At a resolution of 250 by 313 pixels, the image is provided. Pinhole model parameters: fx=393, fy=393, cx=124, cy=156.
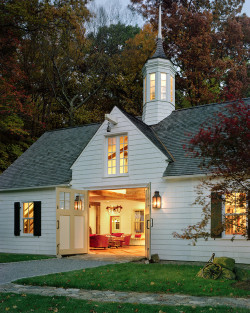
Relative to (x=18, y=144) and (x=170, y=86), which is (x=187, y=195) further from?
(x=18, y=144)

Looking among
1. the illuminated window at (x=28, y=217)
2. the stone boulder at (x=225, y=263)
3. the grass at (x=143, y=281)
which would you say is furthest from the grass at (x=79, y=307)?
the illuminated window at (x=28, y=217)

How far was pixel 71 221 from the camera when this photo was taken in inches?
562

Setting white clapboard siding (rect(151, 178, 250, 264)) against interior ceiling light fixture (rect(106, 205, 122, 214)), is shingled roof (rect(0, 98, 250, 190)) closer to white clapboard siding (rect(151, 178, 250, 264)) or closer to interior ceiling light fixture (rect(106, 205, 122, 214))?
white clapboard siding (rect(151, 178, 250, 264))

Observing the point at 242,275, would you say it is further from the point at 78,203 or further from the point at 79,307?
the point at 78,203

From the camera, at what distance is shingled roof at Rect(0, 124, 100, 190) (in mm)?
16031

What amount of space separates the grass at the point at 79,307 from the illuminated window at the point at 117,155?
7.79m

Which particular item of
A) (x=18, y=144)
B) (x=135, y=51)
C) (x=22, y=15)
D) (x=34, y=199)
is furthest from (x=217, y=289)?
(x=135, y=51)

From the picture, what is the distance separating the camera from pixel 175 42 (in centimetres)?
2577

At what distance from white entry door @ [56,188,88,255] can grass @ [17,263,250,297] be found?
163 inches

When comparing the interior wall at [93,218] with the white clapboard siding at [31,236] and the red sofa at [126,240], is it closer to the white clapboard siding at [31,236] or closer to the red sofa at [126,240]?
the red sofa at [126,240]

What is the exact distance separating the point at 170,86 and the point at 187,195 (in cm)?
630

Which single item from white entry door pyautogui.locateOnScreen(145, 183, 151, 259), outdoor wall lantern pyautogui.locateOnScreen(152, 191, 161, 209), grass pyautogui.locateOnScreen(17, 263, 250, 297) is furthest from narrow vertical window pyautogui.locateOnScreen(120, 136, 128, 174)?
grass pyautogui.locateOnScreen(17, 263, 250, 297)

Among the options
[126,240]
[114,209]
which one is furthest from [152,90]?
[126,240]

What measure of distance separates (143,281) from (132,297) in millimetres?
1249
